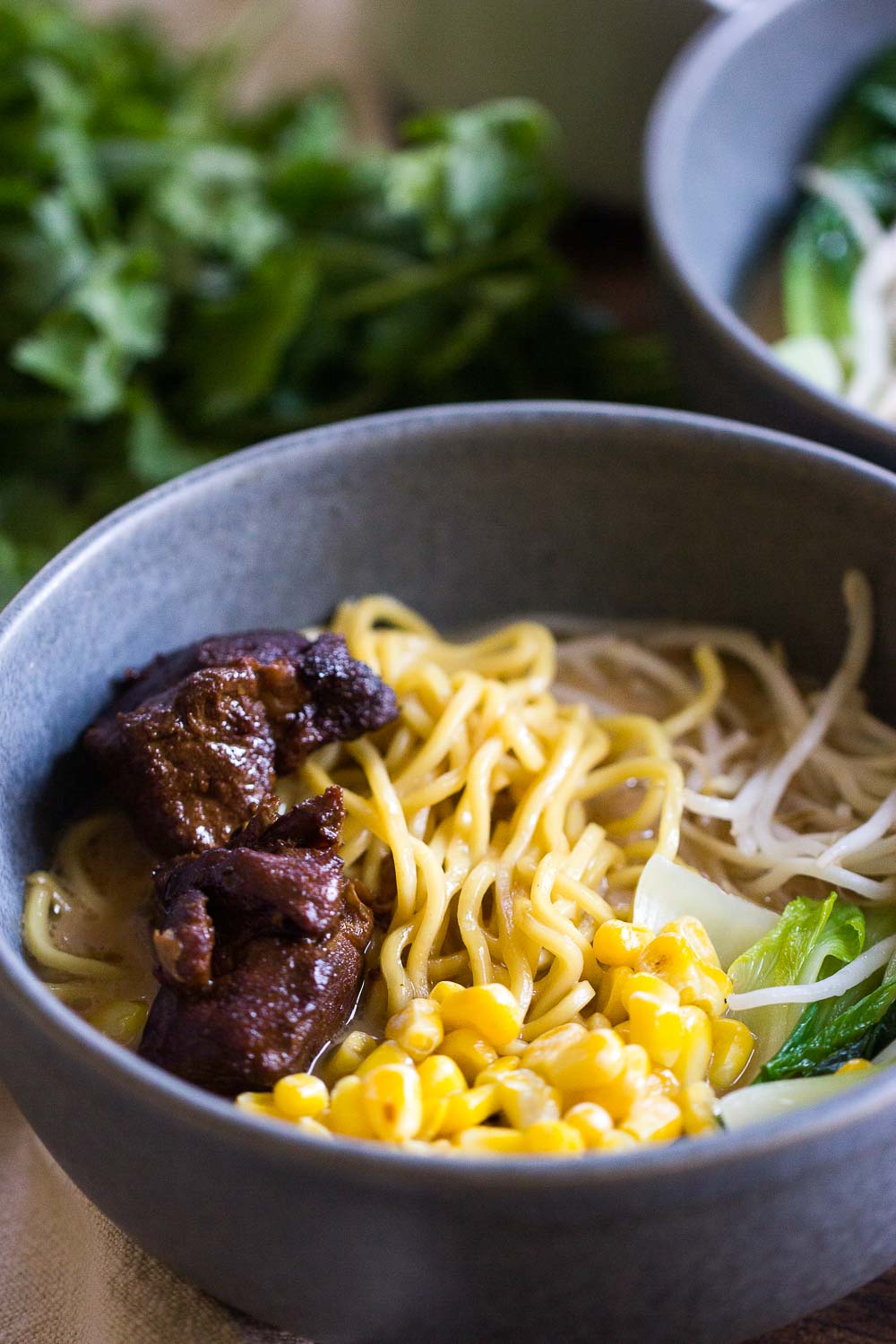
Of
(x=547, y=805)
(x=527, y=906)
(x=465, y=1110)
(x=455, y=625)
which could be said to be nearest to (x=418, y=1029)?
(x=465, y=1110)

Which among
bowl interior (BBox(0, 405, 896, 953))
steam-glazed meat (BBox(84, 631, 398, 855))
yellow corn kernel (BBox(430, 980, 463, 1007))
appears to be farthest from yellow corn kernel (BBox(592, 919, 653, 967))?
bowl interior (BBox(0, 405, 896, 953))

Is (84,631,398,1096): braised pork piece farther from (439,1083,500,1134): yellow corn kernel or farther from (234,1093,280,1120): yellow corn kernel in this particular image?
(439,1083,500,1134): yellow corn kernel

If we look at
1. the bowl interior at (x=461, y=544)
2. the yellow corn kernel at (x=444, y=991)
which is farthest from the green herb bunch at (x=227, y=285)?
the yellow corn kernel at (x=444, y=991)

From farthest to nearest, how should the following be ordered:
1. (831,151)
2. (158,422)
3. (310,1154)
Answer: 1. (831,151)
2. (158,422)
3. (310,1154)

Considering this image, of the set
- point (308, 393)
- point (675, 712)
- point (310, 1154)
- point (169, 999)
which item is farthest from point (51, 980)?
point (308, 393)

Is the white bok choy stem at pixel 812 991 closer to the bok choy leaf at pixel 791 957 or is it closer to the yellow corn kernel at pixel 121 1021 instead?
the bok choy leaf at pixel 791 957

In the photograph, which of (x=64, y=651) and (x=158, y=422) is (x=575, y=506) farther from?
→ (x=158, y=422)
